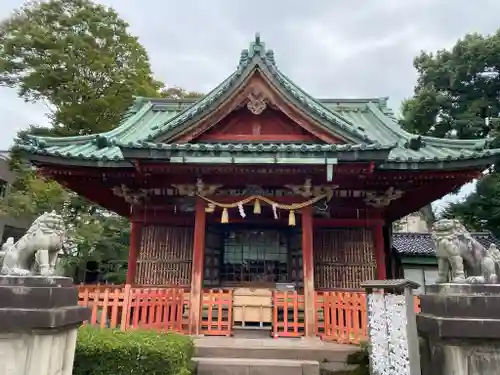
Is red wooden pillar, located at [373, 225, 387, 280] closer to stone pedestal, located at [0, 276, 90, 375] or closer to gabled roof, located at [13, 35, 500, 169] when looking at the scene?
gabled roof, located at [13, 35, 500, 169]

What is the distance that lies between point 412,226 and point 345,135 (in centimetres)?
4155

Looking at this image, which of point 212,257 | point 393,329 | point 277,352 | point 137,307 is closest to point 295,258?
point 212,257

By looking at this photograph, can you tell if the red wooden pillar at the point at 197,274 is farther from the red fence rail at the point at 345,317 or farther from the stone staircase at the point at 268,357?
the red fence rail at the point at 345,317

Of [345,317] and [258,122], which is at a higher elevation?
[258,122]

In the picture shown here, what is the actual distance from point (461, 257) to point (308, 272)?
425 centimetres

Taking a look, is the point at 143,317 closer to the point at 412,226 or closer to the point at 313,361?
the point at 313,361

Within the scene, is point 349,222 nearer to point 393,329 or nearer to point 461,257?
point 461,257

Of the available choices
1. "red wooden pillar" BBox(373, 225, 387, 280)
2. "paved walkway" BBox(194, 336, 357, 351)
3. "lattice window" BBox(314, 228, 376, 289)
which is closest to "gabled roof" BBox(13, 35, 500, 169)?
"red wooden pillar" BBox(373, 225, 387, 280)

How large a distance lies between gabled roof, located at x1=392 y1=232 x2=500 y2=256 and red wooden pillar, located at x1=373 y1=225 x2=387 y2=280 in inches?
319

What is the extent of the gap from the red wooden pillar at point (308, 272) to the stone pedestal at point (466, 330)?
11.9ft

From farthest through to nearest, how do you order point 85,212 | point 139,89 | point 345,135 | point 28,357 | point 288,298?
point 139,89
point 85,212
point 345,135
point 288,298
point 28,357

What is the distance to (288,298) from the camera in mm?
8578

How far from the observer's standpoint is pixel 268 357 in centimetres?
701

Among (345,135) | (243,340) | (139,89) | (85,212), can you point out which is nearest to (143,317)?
(243,340)
